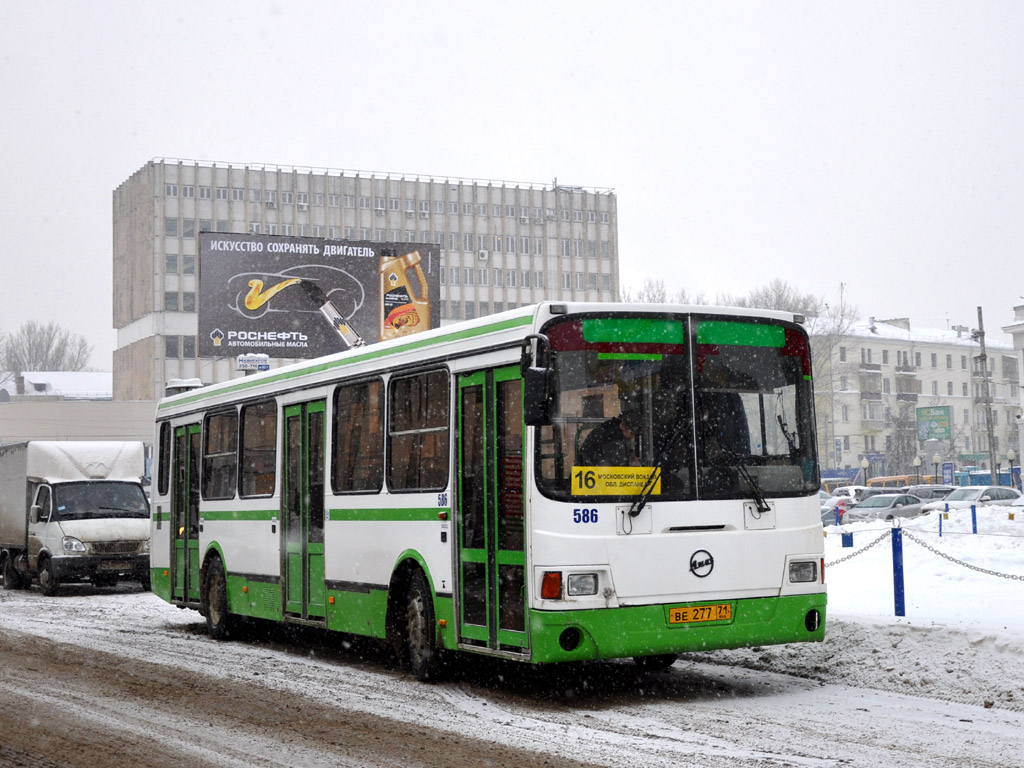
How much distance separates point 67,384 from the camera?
392 ft

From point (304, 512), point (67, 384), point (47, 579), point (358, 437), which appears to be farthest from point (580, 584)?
point (67, 384)

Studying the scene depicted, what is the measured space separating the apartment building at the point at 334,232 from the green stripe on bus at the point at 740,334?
8535 cm

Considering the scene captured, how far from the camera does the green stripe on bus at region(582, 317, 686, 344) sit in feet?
33.8

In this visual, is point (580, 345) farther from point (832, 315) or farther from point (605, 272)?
point (605, 272)

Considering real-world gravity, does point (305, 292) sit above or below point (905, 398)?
below

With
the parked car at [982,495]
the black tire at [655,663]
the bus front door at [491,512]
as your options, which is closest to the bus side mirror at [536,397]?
the bus front door at [491,512]

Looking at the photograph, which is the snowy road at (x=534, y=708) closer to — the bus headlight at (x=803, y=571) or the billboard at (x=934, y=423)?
the bus headlight at (x=803, y=571)

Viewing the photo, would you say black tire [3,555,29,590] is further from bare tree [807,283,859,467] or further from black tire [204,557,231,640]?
bare tree [807,283,859,467]

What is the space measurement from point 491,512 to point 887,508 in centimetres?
4441

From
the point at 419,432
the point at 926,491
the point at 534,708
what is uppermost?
the point at 926,491

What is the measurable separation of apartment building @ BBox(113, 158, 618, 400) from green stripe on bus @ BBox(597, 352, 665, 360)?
281 ft

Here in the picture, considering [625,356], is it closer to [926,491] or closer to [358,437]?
[358,437]

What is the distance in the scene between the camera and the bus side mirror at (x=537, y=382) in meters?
9.80

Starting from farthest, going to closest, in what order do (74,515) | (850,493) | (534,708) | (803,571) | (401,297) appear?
1. (850,493)
2. (401,297)
3. (74,515)
4. (803,571)
5. (534,708)
